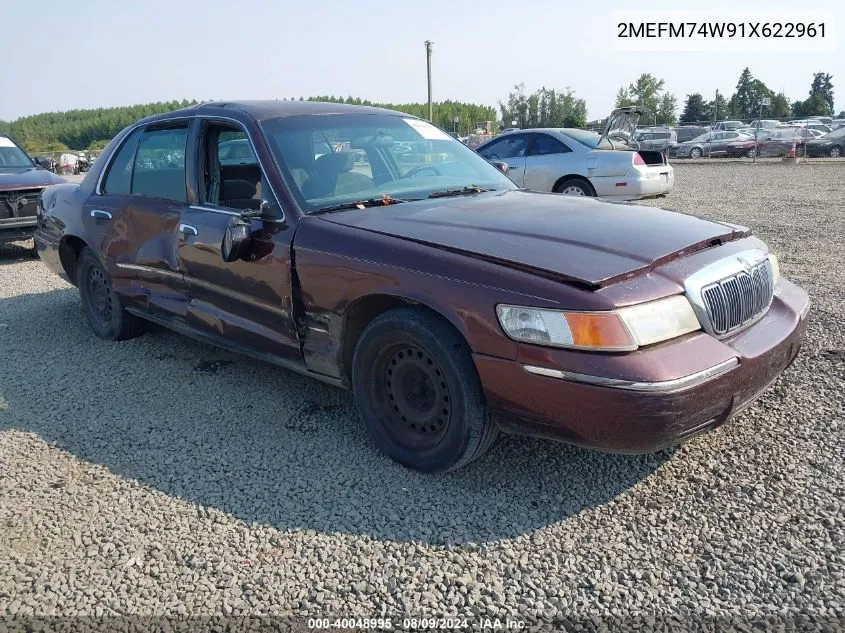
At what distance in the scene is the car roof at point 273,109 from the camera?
407cm

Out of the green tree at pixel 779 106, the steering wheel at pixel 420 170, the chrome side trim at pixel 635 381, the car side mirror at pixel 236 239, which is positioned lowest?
the chrome side trim at pixel 635 381

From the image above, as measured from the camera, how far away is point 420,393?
3221 millimetres

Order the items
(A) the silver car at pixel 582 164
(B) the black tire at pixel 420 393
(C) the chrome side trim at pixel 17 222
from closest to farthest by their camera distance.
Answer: (B) the black tire at pixel 420 393
(C) the chrome side trim at pixel 17 222
(A) the silver car at pixel 582 164

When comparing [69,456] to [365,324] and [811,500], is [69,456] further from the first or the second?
[811,500]

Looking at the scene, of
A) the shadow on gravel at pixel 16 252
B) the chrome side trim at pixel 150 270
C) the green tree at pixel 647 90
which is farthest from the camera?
the green tree at pixel 647 90

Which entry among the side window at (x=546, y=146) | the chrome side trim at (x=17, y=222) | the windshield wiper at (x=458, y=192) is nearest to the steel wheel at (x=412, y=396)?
the windshield wiper at (x=458, y=192)

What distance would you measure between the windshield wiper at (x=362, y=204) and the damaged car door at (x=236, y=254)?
217 millimetres

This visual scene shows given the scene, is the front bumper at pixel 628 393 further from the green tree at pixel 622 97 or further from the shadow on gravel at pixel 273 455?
the green tree at pixel 622 97

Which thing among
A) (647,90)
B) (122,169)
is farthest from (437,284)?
(647,90)

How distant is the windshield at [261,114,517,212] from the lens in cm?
376

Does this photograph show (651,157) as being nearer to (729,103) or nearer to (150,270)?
(150,270)

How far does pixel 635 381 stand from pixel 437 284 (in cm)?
88

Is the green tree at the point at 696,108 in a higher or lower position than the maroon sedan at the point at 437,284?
higher

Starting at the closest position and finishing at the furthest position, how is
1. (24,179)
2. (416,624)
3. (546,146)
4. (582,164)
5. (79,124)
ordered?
(416,624)
(24,179)
(582,164)
(546,146)
(79,124)
